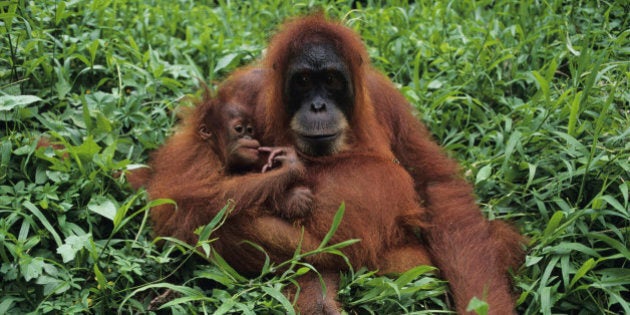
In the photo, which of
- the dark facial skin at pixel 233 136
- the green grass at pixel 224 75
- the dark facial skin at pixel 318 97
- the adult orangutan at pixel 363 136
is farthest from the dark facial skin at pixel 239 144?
the green grass at pixel 224 75

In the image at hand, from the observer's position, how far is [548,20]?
15.4 ft

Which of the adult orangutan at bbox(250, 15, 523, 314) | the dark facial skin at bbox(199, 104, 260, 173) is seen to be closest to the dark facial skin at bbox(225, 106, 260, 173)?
the dark facial skin at bbox(199, 104, 260, 173)

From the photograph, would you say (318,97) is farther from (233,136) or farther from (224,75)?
(224,75)

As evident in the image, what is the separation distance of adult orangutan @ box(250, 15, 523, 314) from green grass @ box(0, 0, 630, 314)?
15 cm

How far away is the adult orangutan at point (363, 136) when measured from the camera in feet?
10.8

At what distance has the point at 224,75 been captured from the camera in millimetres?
4691

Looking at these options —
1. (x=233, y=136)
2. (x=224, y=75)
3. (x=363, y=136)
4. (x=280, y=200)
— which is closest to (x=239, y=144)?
(x=233, y=136)

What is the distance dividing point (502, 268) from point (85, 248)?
1797mm

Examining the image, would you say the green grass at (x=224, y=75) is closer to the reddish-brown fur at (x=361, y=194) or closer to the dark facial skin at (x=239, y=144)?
the reddish-brown fur at (x=361, y=194)

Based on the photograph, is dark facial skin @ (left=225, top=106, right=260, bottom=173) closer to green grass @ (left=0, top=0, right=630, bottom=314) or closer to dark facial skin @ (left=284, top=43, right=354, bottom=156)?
dark facial skin @ (left=284, top=43, right=354, bottom=156)

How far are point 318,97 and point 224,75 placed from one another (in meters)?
1.52

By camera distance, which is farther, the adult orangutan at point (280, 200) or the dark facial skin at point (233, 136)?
the dark facial skin at point (233, 136)

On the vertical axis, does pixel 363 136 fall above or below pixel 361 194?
above

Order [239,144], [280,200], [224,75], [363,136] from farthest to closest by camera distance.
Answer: [224,75] < [363,136] < [239,144] < [280,200]
